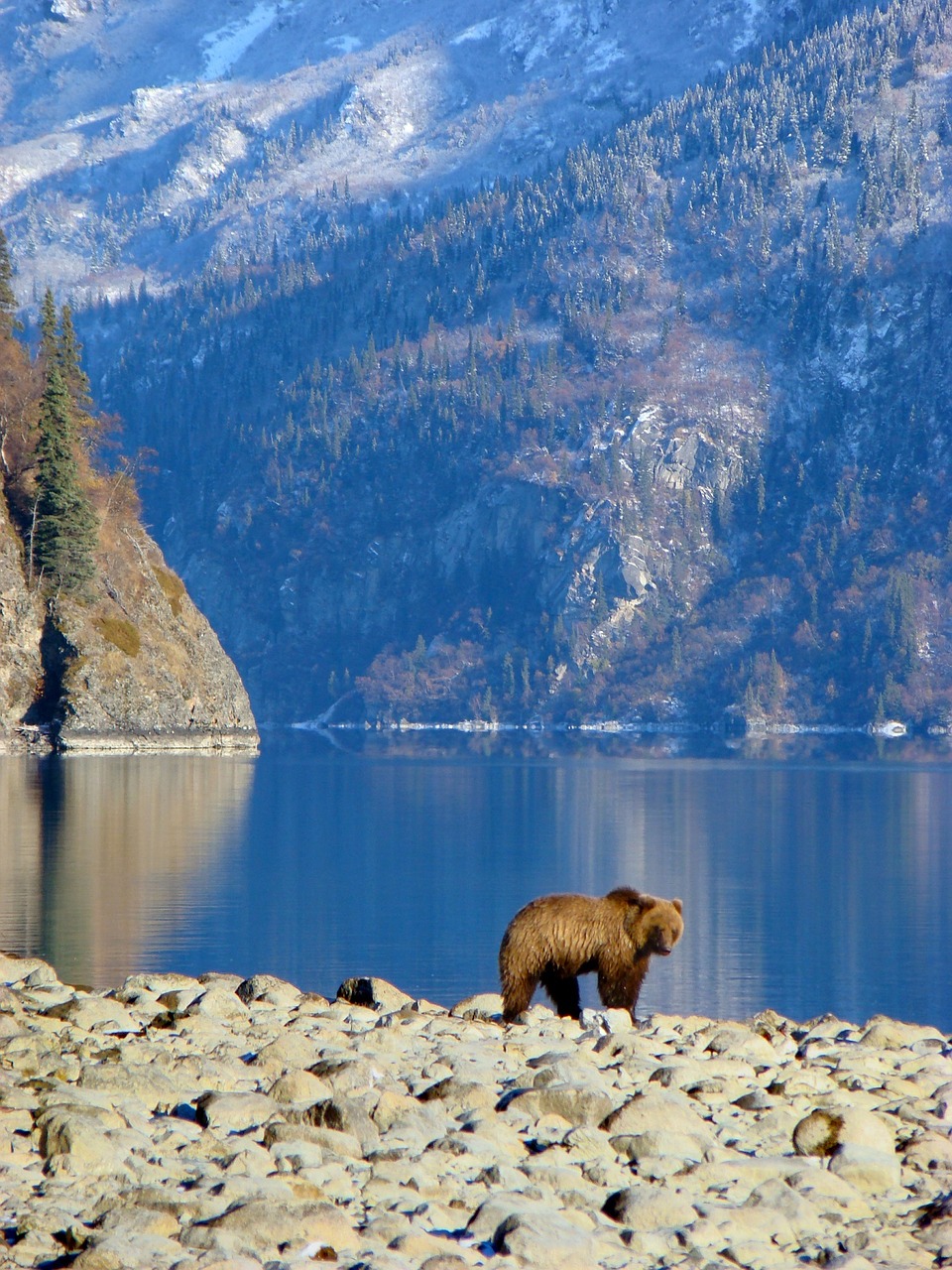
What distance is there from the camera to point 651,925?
15914mm

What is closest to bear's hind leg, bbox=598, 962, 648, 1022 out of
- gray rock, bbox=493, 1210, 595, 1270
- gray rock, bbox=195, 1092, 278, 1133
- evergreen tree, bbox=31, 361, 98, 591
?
gray rock, bbox=195, 1092, 278, 1133

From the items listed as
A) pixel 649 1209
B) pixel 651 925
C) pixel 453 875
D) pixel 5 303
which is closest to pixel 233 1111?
pixel 649 1209

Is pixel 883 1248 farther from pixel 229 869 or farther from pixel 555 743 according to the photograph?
pixel 555 743

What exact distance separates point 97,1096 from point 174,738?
94.8m

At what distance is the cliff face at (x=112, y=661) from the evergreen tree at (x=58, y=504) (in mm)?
1664

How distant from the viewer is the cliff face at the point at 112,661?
303 feet

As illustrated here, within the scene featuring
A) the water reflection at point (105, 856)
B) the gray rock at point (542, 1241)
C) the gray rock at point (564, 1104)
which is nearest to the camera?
the gray rock at point (542, 1241)

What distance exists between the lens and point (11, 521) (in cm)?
9506

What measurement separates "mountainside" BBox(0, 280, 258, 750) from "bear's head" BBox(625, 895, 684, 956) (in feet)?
261

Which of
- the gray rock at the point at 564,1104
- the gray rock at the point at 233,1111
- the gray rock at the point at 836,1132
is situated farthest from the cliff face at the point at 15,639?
the gray rock at the point at 836,1132

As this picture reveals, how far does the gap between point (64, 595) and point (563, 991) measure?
82.7 meters

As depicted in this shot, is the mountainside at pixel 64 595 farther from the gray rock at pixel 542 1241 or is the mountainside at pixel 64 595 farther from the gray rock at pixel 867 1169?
the gray rock at pixel 542 1241

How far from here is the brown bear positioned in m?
15.9

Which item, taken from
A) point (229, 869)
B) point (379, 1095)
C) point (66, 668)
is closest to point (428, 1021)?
point (379, 1095)
